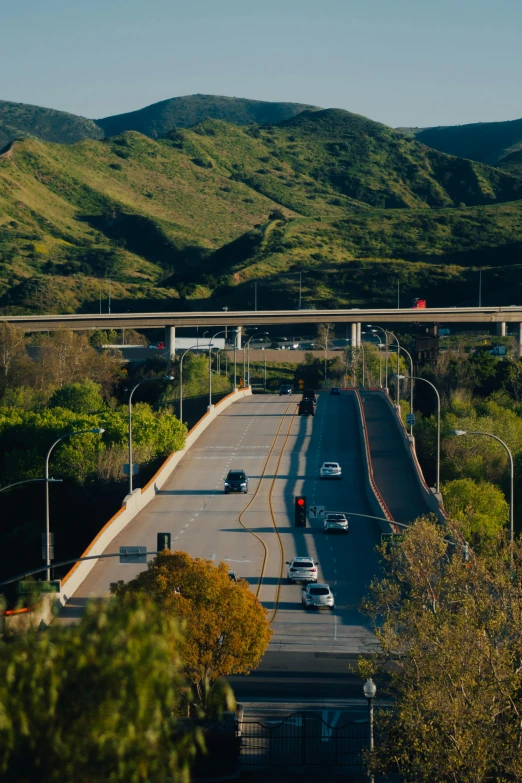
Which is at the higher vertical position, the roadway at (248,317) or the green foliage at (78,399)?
the roadway at (248,317)

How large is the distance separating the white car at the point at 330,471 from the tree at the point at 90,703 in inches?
2418

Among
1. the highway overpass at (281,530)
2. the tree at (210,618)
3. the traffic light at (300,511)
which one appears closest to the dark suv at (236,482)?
the highway overpass at (281,530)

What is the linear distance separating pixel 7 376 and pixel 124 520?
204 feet

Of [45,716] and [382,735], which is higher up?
[45,716]

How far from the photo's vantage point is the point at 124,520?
59.7 metres

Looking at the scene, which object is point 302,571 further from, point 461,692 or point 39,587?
point 461,692

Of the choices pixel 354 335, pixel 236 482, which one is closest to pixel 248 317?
pixel 354 335

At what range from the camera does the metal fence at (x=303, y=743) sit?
96.1 feet

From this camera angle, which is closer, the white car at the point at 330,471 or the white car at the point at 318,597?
the white car at the point at 318,597

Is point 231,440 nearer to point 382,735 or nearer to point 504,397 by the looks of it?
point 504,397

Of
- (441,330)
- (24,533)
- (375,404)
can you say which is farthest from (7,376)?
(441,330)

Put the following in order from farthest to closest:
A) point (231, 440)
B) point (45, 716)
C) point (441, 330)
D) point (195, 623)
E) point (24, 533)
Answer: point (441, 330), point (231, 440), point (24, 533), point (195, 623), point (45, 716)

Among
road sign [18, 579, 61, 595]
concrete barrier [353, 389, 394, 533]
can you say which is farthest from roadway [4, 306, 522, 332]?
road sign [18, 579, 61, 595]

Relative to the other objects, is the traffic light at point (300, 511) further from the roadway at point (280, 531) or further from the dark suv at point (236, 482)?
the dark suv at point (236, 482)
